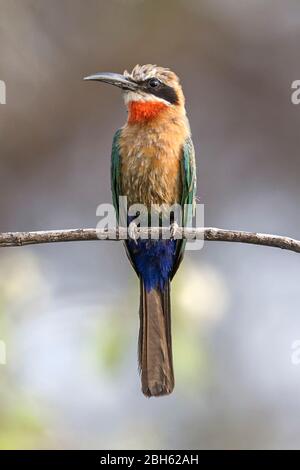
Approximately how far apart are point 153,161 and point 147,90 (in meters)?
0.31

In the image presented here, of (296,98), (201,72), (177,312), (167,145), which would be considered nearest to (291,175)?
(296,98)

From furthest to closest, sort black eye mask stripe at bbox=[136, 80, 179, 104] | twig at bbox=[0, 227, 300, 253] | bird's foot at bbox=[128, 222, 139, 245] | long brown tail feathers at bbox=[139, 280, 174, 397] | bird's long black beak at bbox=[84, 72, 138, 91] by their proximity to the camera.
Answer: black eye mask stripe at bbox=[136, 80, 179, 104]
bird's long black beak at bbox=[84, 72, 138, 91]
bird's foot at bbox=[128, 222, 139, 245]
long brown tail feathers at bbox=[139, 280, 174, 397]
twig at bbox=[0, 227, 300, 253]

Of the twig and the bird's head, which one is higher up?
the bird's head

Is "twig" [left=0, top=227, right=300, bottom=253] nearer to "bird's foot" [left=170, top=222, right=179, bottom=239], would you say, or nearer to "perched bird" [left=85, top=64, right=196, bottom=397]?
"bird's foot" [left=170, top=222, right=179, bottom=239]

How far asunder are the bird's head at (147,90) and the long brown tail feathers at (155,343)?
2.34 ft

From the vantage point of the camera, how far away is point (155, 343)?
376 cm

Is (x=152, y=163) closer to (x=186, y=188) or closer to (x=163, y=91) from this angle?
(x=186, y=188)

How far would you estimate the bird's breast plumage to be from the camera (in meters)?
4.05

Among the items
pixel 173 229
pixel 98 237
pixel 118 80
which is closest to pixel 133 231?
pixel 173 229

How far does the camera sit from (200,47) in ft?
16.1

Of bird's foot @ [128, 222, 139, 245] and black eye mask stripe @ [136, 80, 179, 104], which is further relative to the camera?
black eye mask stripe @ [136, 80, 179, 104]

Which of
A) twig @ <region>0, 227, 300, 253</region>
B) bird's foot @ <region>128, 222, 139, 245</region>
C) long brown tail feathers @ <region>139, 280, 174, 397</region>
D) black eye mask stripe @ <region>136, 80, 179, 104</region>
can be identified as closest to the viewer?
twig @ <region>0, 227, 300, 253</region>

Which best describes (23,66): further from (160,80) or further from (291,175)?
(291,175)

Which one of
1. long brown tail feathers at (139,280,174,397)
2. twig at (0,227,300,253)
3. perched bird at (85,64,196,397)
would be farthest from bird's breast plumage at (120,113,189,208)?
twig at (0,227,300,253)
